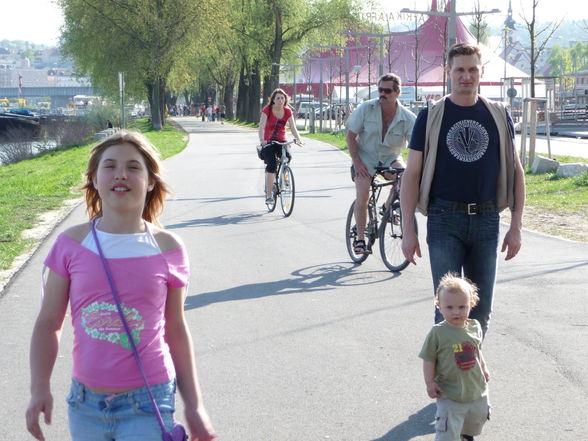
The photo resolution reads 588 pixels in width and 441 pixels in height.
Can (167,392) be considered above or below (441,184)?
below

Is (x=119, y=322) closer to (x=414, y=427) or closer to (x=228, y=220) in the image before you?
(x=414, y=427)

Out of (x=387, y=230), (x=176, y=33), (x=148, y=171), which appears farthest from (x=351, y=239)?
(x=176, y=33)

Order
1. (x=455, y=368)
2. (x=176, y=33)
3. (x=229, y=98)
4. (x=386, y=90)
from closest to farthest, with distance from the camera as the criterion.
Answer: (x=455, y=368) < (x=386, y=90) < (x=176, y=33) < (x=229, y=98)

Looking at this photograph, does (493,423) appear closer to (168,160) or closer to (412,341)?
(412,341)

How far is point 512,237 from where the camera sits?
4.94 meters

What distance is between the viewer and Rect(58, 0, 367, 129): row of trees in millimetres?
52125

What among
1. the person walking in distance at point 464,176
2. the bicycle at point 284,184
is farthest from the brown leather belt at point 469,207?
the bicycle at point 284,184

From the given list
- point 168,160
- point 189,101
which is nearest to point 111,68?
point 168,160

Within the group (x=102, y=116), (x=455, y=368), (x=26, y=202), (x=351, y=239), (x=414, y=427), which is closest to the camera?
(x=455, y=368)

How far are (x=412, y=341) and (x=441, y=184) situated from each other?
2.08 meters

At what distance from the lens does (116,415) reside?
8.87 ft

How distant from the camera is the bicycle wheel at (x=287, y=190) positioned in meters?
13.8

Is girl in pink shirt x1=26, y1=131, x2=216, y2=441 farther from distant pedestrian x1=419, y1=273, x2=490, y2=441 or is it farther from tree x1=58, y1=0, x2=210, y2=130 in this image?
tree x1=58, y1=0, x2=210, y2=130

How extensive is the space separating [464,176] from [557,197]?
11516 mm
